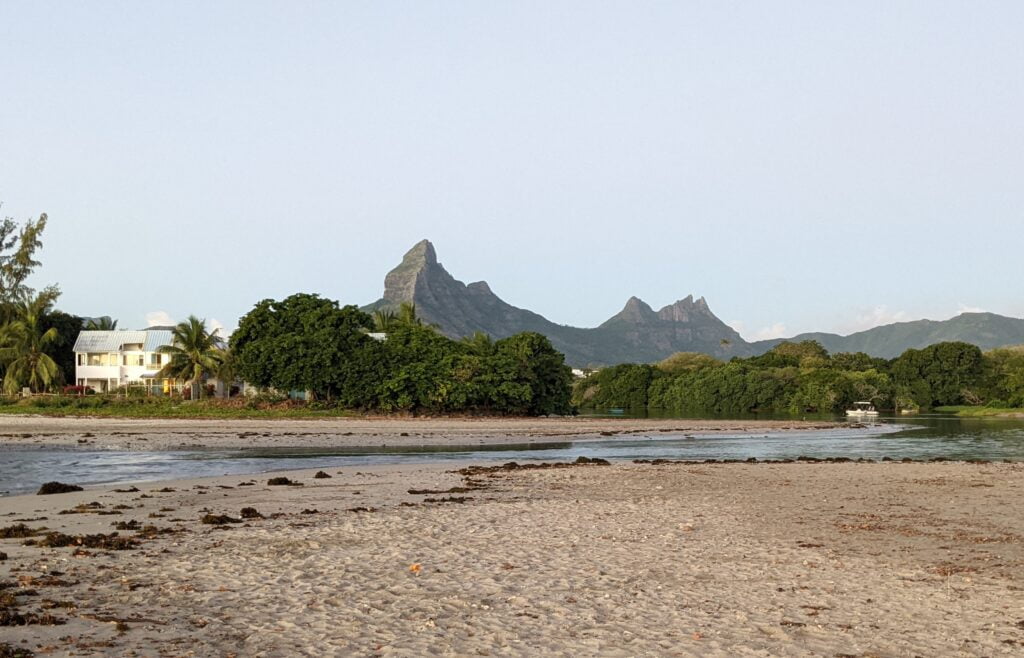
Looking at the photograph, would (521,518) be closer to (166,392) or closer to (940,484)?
(940,484)

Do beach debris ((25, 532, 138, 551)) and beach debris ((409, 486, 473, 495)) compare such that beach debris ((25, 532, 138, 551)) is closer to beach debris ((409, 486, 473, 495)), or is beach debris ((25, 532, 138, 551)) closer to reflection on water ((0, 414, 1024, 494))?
beach debris ((409, 486, 473, 495))

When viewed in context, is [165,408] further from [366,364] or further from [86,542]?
[86,542]

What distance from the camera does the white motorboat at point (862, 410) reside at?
328ft

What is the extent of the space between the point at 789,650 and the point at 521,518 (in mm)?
9163

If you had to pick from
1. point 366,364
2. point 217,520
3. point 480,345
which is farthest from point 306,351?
point 217,520

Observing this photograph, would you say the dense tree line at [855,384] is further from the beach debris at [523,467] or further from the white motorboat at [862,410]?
the beach debris at [523,467]

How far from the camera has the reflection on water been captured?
2894 centimetres

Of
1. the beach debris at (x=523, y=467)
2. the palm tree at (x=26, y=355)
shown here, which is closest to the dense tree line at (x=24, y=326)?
the palm tree at (x=26, y=355)

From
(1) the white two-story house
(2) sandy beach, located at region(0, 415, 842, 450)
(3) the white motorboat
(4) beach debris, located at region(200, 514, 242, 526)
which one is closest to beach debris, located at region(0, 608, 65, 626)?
(4) beach debris, located at region(200, 514, 242, 526)

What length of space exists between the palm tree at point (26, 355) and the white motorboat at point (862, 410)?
8252cm

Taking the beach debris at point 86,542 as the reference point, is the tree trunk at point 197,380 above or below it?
above

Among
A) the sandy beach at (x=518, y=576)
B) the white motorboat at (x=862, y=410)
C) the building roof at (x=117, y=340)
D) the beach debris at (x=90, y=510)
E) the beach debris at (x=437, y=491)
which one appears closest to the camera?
the sandy beach at (x=518, y=576)

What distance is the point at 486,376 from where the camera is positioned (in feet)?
237

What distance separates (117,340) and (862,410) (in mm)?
85028
